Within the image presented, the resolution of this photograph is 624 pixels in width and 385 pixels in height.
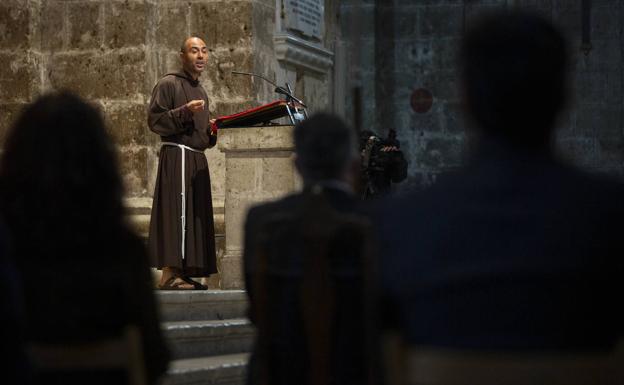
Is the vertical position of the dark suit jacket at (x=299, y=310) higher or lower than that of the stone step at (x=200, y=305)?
higher

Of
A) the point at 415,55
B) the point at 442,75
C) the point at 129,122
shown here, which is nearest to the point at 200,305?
the point at 129,122

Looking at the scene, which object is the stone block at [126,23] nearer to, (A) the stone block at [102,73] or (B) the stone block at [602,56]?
(A) the stone block at [102,73]

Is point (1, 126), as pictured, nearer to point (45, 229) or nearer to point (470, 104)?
point (45, 229)

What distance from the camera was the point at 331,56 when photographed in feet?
43.7

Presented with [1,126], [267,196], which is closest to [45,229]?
[267,196]

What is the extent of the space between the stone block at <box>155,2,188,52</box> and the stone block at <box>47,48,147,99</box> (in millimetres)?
195

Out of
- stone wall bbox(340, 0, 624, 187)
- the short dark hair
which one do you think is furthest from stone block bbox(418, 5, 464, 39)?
the short dark hair

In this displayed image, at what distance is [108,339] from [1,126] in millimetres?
9254

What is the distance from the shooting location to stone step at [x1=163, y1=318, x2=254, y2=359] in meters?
8.00

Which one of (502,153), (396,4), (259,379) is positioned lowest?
(259,379)

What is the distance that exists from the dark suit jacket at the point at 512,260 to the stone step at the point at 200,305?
6.00 meters

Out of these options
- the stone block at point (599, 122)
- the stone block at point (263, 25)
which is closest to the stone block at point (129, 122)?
the stone block at point (263, 25)

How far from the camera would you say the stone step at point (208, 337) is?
26.2 feet

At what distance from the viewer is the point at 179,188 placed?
392 inches
